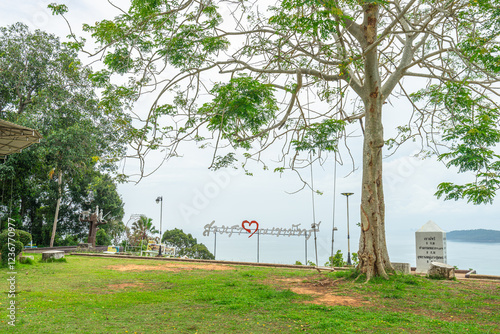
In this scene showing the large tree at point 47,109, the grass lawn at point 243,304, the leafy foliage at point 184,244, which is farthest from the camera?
the leafy foliage at point 184,244

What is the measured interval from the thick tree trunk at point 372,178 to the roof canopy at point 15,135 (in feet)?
32.0

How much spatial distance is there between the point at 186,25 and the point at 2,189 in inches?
656

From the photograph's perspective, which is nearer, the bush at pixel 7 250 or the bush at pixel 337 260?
the bush at pixel 7 250

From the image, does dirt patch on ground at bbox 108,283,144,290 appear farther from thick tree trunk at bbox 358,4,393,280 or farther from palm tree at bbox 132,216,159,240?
palm tree at bbox 132,216,159,240

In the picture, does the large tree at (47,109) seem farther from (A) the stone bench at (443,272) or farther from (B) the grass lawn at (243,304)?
(A) the stone bench at (443,272)

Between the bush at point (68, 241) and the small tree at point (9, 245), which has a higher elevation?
the small tree at point (9, 245)

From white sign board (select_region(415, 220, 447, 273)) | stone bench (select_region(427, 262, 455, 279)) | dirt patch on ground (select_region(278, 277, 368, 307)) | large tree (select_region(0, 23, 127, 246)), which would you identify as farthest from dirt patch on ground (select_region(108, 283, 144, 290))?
large tree (select_region(0, 23, 127, 246))

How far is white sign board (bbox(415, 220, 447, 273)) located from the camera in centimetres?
1153

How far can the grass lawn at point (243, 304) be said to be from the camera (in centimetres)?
507

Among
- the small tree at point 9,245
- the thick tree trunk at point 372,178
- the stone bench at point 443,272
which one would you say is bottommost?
the stone bench at point 443,272

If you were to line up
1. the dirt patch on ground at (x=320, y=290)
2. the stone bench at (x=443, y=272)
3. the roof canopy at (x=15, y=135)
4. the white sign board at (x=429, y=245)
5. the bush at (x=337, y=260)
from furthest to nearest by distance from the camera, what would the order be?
1. the bush at (x=337, y=260)
2. the white sign board at (x=429, y=245)
3. the roof canopy at (x=15, y=135)
4. the stone bench at (x=443, y=272)
5. the dirt patch on ground at (x=320, y=290)

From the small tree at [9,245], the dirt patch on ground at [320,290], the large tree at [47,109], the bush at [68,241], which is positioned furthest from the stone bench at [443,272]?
the bush at [68,241]

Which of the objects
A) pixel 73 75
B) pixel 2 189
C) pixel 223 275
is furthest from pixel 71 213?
pixel 223 275

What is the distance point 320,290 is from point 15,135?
10.1m
